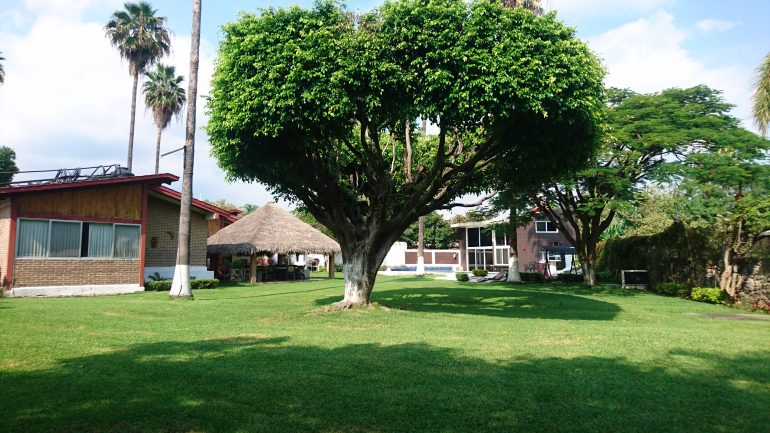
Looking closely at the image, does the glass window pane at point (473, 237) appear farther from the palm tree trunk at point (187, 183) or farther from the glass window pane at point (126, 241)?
the palm tree trunk at point (187, 183)

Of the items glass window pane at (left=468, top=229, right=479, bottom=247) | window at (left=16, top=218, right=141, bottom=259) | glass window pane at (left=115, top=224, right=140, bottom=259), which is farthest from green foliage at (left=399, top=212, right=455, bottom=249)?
window at (left=16, top=218, right=141, bottom=259)

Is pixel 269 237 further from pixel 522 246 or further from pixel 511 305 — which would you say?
pixel 522 246

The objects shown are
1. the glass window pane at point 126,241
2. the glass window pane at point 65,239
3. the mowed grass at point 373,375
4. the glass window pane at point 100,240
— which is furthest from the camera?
the glass window pane at point 126,241

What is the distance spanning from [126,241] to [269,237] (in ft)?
36.1

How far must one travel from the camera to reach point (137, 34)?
3762 centimetres

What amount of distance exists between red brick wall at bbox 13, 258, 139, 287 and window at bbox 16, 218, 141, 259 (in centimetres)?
26

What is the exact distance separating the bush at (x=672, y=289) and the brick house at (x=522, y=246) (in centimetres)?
2008

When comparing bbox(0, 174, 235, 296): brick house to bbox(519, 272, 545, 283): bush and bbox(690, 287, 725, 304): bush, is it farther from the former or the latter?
bbox(690, 287, 725, 304): bush

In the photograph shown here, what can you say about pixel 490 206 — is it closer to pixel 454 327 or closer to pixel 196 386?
pixel 454 327

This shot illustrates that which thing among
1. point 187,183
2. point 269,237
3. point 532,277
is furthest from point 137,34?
point 532,277

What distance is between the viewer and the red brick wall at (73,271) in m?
19.5

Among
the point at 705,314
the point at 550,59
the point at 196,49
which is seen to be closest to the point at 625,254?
the point at 705,314

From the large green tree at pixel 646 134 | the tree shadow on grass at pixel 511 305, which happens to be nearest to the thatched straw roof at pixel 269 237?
the tree shadow on grass at pixel 511 305

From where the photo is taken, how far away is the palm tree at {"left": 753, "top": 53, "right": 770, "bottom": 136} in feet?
68.9
